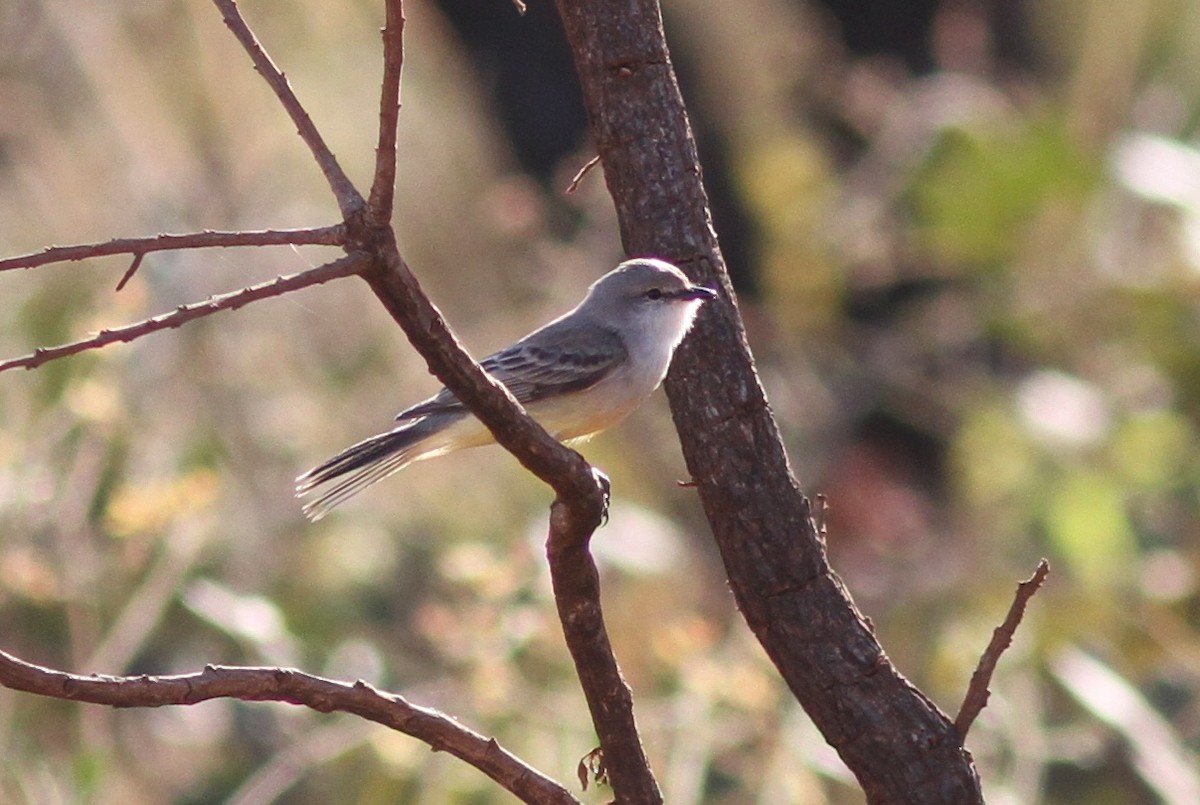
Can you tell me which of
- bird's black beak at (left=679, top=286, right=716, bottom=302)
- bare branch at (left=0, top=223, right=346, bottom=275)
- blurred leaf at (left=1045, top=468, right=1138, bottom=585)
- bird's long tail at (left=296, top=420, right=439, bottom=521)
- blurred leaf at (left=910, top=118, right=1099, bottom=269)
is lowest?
bare branch at (left=0, top=223, right=346, bottom=275)

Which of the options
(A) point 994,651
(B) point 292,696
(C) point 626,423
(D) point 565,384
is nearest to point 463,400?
(B) point 292,696

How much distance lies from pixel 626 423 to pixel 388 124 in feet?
25.4

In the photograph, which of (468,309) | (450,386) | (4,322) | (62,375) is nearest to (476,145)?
(468,309)

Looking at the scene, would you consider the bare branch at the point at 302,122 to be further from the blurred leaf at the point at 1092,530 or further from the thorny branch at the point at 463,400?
the blurred leaf at the point at 1092,530

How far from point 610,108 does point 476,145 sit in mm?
8607

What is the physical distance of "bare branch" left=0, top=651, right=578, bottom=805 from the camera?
7.90ft

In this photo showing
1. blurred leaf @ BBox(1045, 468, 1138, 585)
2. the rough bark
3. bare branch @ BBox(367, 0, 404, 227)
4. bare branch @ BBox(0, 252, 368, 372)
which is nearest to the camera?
bare branch @ BBox(0, 252, 368, 372)

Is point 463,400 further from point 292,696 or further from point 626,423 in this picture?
point 626,423

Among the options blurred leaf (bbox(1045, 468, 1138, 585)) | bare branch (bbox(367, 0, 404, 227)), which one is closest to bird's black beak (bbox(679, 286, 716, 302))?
bare branch (bbox(367, 0, 404, 227))

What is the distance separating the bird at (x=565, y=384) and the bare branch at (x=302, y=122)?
1622mm

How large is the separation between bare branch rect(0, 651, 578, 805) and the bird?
1.31 metres

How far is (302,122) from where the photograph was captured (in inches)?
→ 87.7

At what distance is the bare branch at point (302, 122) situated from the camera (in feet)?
7.21

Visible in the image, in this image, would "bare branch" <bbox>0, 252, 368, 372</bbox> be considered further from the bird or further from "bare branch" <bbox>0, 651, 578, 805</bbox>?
the bird
